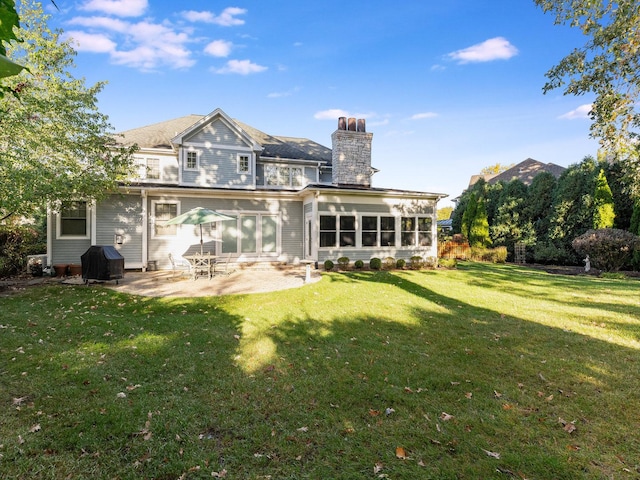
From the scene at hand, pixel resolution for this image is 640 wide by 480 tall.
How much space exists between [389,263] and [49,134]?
1347 cm

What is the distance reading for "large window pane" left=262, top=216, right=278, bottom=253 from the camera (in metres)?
15.8

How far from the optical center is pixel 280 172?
721 inches

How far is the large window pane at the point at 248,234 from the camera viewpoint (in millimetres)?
15516

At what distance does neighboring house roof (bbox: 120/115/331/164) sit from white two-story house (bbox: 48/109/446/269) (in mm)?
163

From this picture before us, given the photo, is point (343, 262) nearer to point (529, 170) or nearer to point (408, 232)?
point (408, 232)

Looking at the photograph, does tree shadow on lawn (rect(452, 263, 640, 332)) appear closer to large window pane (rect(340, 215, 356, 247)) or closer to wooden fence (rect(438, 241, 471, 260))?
large window pane (rect(340, 215, 356, 247))

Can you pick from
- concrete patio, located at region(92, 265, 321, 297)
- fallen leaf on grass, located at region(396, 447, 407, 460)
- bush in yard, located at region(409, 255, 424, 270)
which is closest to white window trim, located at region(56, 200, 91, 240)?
concrete patio, located at region(92, 265, 321, 297)

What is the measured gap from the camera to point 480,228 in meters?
22.1

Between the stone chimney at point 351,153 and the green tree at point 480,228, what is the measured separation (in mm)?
8901

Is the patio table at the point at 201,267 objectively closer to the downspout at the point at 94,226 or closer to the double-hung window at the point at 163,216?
the double-hung window at the point at 163,216

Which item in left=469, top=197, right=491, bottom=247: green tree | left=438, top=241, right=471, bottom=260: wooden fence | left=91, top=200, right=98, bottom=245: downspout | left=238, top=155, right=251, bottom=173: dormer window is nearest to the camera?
left=91, top=200, right=98, bottom=245: downspout

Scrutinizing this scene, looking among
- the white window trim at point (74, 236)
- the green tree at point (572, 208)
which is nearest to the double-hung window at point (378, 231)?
the green tree at point (572, 208)

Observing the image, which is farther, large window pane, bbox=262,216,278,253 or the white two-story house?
large window pane, bbox=262,216,278,253

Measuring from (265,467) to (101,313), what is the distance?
6.18 m
